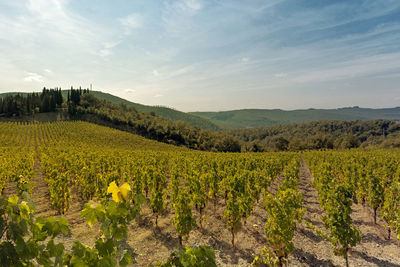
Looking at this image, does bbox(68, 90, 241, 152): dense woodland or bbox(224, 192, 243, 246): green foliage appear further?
bbox(68, 90, 241, 152): dense woodland

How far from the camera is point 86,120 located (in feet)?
314

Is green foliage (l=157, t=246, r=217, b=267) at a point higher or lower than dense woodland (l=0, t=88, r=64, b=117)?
lower

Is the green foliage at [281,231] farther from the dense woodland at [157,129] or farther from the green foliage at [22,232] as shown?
the dense woodland at [157,129]

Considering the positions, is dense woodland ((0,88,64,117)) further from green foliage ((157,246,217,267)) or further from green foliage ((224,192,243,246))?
green foliage ((157,246,217,267))

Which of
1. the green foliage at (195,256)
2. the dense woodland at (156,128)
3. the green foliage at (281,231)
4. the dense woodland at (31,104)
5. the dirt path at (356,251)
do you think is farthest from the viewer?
the dense woodland at (31,104)

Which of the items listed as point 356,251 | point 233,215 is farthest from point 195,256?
point 356,251

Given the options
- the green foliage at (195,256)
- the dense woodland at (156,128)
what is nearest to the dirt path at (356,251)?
the green foliage at (195,256)

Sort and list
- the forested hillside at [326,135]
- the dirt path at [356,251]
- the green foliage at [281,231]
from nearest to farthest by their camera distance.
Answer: the green foliage at [281,231] → the dirt path at [356,251] → the forested hillside at [326,135]

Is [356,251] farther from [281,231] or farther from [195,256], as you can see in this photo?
[195,256]

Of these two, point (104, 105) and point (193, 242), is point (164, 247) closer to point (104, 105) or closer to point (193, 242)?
point (193, 242)

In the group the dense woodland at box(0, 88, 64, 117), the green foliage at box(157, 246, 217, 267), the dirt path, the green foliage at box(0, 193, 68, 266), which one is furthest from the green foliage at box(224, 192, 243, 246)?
the dense woodland at box(0, 88, 64, 117)

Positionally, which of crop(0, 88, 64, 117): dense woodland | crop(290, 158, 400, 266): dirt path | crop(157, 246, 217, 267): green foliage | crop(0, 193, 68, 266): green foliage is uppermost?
crop(0, 88, 64, 117): dense woodland

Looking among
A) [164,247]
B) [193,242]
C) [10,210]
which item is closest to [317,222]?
[193,242]

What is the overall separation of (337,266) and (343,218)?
1.81 meters
